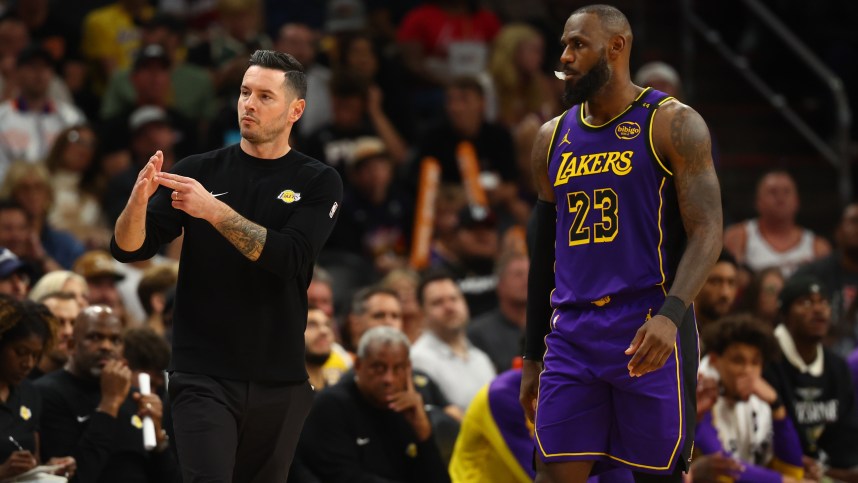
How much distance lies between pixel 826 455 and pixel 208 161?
5438 mm

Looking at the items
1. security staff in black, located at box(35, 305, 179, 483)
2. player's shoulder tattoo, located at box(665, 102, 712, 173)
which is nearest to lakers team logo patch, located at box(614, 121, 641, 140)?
player's shoulder tattoo, located at box(665, 102, 712, 173)

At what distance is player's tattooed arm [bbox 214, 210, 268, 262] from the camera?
4.80 meters

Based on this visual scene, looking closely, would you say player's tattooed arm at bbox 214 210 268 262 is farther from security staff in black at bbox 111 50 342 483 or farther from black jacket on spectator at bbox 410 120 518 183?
black jacket on spectator at bbox 410 120 518 183

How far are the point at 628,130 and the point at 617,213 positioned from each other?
304 mm

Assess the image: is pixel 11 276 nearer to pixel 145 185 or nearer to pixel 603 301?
pixel 145 185

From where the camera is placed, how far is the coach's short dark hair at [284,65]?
5.14 m

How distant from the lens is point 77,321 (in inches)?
272

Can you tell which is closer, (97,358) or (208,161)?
(208,161)

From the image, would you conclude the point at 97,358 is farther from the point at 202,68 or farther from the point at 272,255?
the point at 202,68

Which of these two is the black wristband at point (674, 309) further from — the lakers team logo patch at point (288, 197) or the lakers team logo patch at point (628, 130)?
the lakers team logo patch at point (288, 197)

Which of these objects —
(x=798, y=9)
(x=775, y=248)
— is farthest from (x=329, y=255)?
(x=798, y=9)

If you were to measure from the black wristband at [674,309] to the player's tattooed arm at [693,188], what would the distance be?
3 centimetres

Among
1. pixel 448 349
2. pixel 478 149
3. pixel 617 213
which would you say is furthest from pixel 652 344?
pixel 478 149

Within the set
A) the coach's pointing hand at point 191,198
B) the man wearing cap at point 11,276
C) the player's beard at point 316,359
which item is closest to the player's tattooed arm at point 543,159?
the coach's pointing hand at point 191,198
